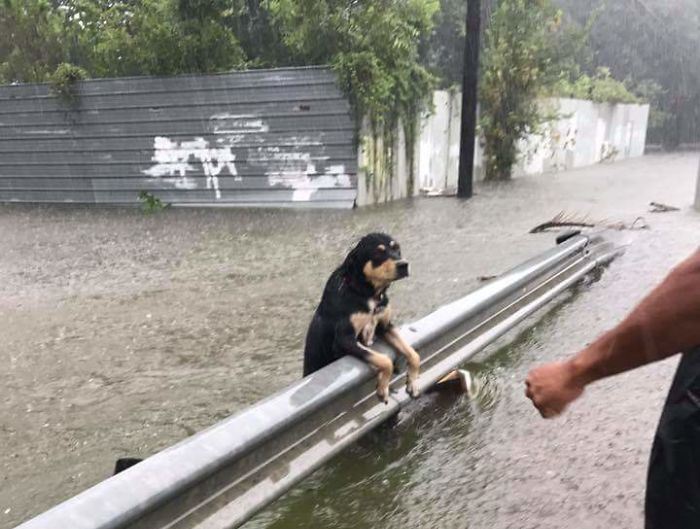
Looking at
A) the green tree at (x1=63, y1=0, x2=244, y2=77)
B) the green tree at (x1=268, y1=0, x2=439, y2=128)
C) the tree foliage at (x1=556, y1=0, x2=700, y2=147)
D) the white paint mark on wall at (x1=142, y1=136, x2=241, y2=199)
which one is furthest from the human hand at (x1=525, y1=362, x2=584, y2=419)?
the tree foliage at (x1=556, y1=0, x2=700, y2=147)

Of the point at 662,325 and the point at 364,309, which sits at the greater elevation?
the point at 662,325

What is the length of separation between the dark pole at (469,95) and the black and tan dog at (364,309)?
9.22 m

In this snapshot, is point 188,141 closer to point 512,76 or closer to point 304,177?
point 304,177

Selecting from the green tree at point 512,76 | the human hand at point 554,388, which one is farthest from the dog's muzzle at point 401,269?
the green tree at point 512,76

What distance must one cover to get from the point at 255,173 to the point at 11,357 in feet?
24.4

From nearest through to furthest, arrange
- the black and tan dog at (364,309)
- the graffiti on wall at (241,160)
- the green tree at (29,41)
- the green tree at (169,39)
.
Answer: the black and tan dog at (364,309) < the graffiti on wall at (241,160) < the green tree at (169,39) < the green tree at (29,41)

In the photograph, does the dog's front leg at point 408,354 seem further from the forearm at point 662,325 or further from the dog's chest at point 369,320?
the forearm at point 662,325

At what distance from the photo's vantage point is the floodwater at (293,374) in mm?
2596

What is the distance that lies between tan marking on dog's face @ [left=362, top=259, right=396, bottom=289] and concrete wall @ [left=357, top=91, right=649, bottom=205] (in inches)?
321

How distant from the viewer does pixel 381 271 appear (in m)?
2.80

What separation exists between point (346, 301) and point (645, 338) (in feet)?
5.30

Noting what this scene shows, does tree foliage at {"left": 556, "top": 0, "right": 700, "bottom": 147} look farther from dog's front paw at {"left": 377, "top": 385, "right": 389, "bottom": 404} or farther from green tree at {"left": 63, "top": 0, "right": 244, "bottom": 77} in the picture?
dog's front paw at {"left": 377, "top": 385, "right": 389, "bottom": 404}

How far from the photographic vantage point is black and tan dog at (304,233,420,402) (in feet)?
9.02

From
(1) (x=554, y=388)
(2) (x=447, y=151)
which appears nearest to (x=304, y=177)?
(2) (x=447, y=151)
